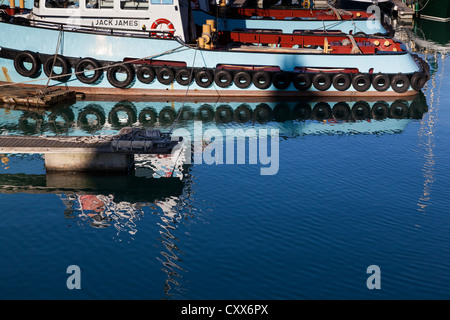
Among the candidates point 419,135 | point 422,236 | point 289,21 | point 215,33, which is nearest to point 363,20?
point 289,21

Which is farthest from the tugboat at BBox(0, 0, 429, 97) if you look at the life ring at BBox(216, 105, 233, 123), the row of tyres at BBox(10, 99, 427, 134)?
the life ring at BBox(216, 105, 233, 123)

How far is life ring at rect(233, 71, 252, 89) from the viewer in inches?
1022

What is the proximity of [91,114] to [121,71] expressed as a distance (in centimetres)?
275

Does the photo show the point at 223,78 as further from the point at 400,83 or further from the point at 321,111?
the point at 400,83

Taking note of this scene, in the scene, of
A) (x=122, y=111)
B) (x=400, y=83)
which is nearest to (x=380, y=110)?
(x=400, y=83)

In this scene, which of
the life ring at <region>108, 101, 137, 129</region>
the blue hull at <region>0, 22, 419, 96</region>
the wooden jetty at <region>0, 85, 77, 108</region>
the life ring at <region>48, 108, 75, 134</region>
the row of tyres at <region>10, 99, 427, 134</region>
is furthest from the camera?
the blue hull at <region>0, 22, 419, 96</region>

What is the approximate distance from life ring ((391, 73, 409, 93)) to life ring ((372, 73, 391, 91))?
23cm

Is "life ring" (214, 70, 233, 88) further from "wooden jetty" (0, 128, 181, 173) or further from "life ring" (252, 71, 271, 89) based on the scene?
"wooden jetty" (0, 128, 181, 173)

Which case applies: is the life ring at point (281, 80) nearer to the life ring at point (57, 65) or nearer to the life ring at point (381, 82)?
the life ring at point (381, 82)

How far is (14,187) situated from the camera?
1709 centimetres

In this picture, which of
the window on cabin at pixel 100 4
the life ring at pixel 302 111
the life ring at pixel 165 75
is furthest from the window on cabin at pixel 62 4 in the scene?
the life ring at pixel 302 111

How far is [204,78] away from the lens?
85.6 ft

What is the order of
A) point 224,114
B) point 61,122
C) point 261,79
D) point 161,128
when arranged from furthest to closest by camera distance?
point 261,79, point 224,114, point 61,122, point 161,128

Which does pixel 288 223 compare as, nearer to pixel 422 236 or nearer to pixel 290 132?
pixel 422 236
